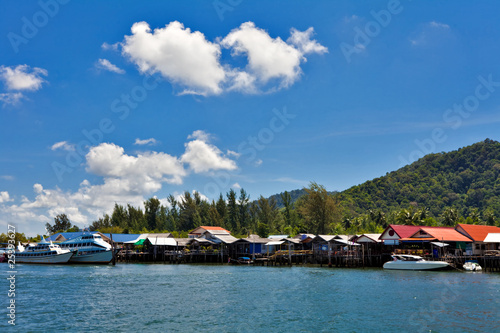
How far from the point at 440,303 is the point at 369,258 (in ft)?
137

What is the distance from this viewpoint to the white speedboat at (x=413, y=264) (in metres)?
Answer: 64.9

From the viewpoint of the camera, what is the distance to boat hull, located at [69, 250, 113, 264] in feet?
279

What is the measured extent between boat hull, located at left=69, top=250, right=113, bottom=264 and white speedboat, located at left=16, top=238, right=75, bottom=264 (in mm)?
1278

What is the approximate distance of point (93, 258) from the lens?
3369 inches

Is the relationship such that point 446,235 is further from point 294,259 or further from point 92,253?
point 92,253

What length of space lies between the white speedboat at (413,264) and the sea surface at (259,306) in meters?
13.7

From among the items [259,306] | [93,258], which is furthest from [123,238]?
[259,306]

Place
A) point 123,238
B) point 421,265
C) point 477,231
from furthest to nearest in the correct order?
point 123,238
point 477,231
point 421,265

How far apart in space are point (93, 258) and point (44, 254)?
1186cm

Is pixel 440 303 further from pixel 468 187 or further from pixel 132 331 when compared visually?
pixel 468 187

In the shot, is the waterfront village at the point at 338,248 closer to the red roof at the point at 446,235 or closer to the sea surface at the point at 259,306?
the red roof at the point at 446,235

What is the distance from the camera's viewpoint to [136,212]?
147 m

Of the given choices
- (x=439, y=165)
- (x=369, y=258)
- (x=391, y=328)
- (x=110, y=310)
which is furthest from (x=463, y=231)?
(x=439, y=165)

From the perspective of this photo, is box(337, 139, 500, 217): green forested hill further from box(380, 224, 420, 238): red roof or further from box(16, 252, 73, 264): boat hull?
box(16, 252, 73, 264): boat hull
